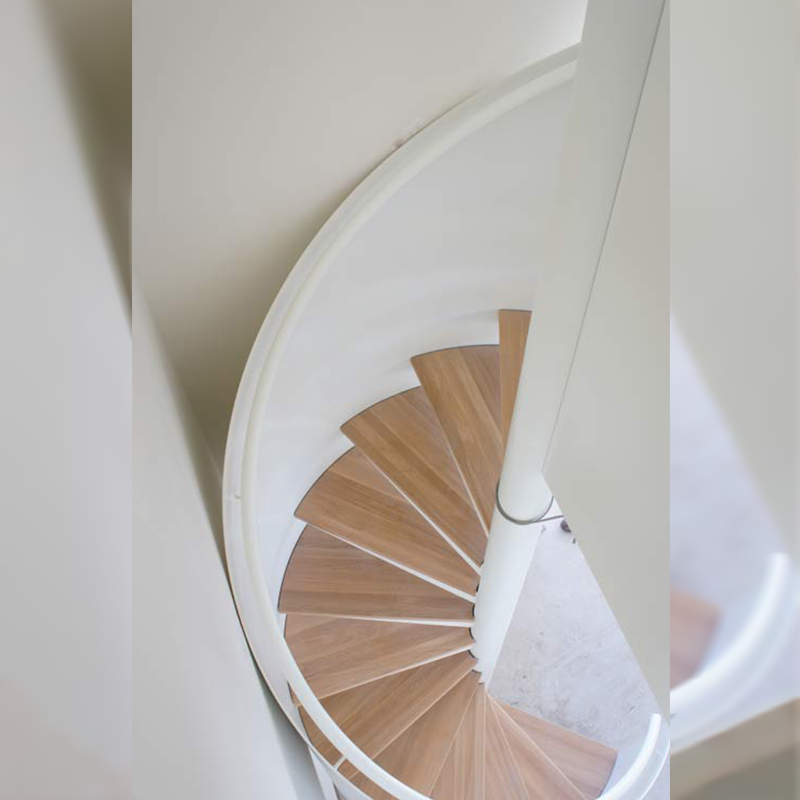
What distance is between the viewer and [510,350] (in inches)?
129

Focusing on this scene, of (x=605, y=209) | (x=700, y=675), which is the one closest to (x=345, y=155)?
(x=605, y=209)

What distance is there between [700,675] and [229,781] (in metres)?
1.37

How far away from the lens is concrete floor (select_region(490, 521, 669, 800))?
12.8ft

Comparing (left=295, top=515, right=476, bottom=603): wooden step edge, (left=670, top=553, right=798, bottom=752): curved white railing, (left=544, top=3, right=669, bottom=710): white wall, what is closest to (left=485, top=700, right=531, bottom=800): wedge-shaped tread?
(left=295, top=515, right=476, bottom=603): wooden step edge

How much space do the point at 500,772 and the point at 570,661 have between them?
101cm

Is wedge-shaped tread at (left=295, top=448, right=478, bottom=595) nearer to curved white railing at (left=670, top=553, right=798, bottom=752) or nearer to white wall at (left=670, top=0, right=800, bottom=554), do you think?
white wall at (left=670, top=0, right=800, bottom=554)

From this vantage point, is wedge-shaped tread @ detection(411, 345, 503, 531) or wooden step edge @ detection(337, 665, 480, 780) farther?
wedge-shaped tread @ detection(411, 345, 503, 531)

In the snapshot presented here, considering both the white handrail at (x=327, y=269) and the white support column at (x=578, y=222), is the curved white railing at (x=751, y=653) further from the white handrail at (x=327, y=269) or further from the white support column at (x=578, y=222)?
the white handrail at (x=327, y=269)

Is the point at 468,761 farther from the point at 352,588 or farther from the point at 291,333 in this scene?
the point at 291,333

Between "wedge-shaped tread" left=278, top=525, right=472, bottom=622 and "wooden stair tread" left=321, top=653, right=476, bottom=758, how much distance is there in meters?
0.33

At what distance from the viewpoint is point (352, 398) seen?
132 inches

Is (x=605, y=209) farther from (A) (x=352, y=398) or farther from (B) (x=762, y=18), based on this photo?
(A) (x=352, y=398)

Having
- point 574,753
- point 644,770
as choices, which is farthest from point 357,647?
point 644,770

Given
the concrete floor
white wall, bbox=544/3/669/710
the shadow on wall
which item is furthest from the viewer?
the concrete floor
